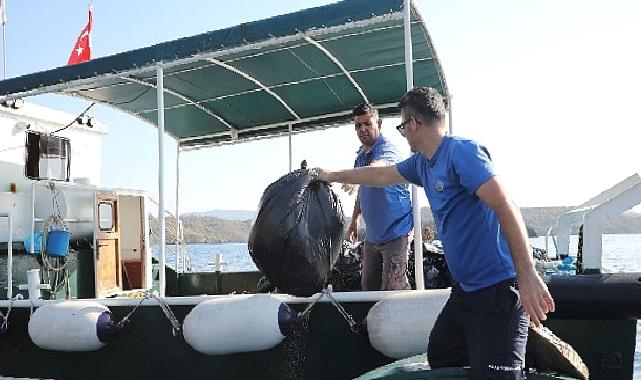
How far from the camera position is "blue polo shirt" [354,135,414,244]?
203 inches

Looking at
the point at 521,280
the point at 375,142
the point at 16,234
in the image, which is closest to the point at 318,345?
the point at 375,142

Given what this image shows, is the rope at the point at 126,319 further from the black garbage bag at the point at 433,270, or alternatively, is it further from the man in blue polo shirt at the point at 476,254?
the man in blue polo shirt at the point at 476,254

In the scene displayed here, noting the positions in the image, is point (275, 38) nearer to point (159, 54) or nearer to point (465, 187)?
point (159, 54)

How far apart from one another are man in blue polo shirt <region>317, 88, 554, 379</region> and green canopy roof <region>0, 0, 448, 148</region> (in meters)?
2.16

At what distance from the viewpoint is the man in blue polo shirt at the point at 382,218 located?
512 centimetres

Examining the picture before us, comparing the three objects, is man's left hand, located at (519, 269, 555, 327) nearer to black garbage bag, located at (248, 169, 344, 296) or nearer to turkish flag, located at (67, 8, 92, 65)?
black garbage bag, located at (248, 169, 344, 296)

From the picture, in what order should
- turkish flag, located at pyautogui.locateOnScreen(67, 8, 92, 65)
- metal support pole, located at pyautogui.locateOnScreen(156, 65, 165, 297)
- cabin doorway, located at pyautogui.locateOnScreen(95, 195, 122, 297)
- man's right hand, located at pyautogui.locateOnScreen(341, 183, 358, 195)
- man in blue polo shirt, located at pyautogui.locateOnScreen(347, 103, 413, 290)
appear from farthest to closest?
turkish flag, located at pyautogui.locateOnScreen(67, 8, 92, 65) < cabin doorway, located at pyautogui.locateOnScreen(95, 195, 122, 297) < man's right hand, located at pyautogui.locateOnScreen(341, 183, 358, 195) < metal support pole, located at pyautogui.locateOnScreen(156, 65, 165, 297) < man in blue polo shirt, located at pyautogui.locateOnScreen(347, 103, 413, 290)

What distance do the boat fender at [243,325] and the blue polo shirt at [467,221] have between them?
205 cm

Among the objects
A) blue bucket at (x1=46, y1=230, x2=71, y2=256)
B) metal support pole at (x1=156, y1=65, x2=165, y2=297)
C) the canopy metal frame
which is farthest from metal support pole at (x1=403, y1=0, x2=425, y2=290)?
blue bucket at (x1=46, y1=230, x2=71, y2=256)

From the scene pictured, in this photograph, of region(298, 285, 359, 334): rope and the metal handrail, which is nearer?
region(298, 285, 359, 334): rope

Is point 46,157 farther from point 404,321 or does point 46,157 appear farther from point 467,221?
point 467,221

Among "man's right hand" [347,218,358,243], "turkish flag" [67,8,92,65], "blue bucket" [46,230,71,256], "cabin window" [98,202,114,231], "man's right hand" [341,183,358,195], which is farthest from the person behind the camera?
"turkish flag" [67,8,92,65]

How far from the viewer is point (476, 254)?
2.81 metres

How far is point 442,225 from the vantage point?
2947mm
